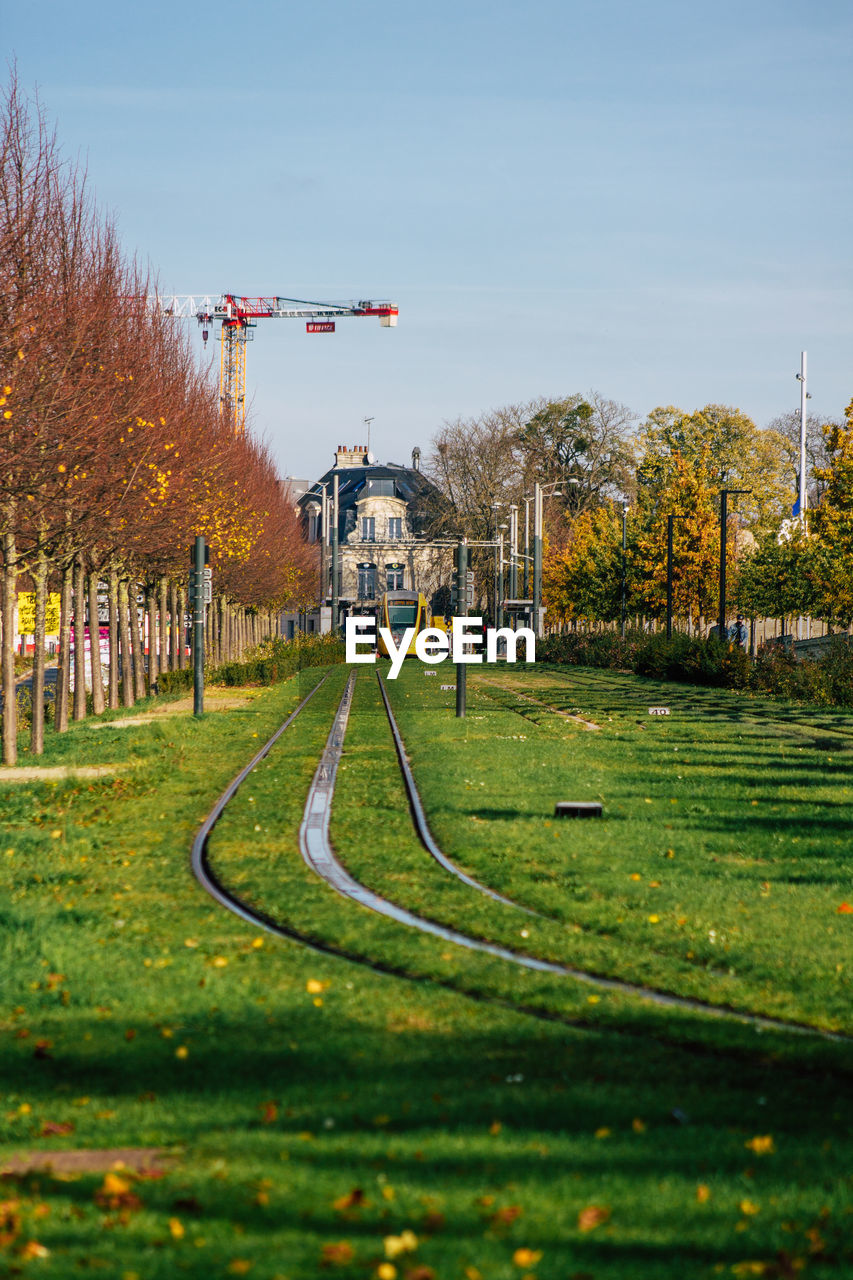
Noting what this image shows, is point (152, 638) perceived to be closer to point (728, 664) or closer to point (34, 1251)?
point (728, 664)

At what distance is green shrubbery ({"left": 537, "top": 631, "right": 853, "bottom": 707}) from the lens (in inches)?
1501

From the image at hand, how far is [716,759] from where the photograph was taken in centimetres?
2188

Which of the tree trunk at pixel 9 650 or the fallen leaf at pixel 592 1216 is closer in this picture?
the fallen leaf at pixel 592 1216

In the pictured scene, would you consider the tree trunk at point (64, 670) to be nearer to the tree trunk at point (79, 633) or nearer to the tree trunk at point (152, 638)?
the tree trunk at point (79, 633)

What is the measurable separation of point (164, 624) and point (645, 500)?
50883 millimetres

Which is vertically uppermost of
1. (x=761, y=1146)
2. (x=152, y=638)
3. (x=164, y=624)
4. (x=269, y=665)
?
(x=164, y=624)

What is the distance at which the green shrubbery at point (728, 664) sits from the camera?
3812 cm

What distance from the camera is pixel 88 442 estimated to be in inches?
966

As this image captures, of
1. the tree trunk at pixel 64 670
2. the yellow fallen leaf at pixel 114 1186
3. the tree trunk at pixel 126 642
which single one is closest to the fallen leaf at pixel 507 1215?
the yellow fallen leaf at pixel 114 1186

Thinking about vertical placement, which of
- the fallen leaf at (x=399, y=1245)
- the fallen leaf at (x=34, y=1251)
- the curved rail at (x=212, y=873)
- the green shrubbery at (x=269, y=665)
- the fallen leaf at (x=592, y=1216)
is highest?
the green shrubbery at (x=269, y=665)

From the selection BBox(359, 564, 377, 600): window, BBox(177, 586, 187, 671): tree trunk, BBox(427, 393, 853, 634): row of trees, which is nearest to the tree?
BBox(427, 393, 853, 634): row of trees

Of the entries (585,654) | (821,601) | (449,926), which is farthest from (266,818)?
(585,654)

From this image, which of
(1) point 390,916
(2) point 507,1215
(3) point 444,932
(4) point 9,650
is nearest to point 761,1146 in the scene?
(2) point 507,1215

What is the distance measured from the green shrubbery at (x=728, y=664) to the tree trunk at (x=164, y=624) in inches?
688
